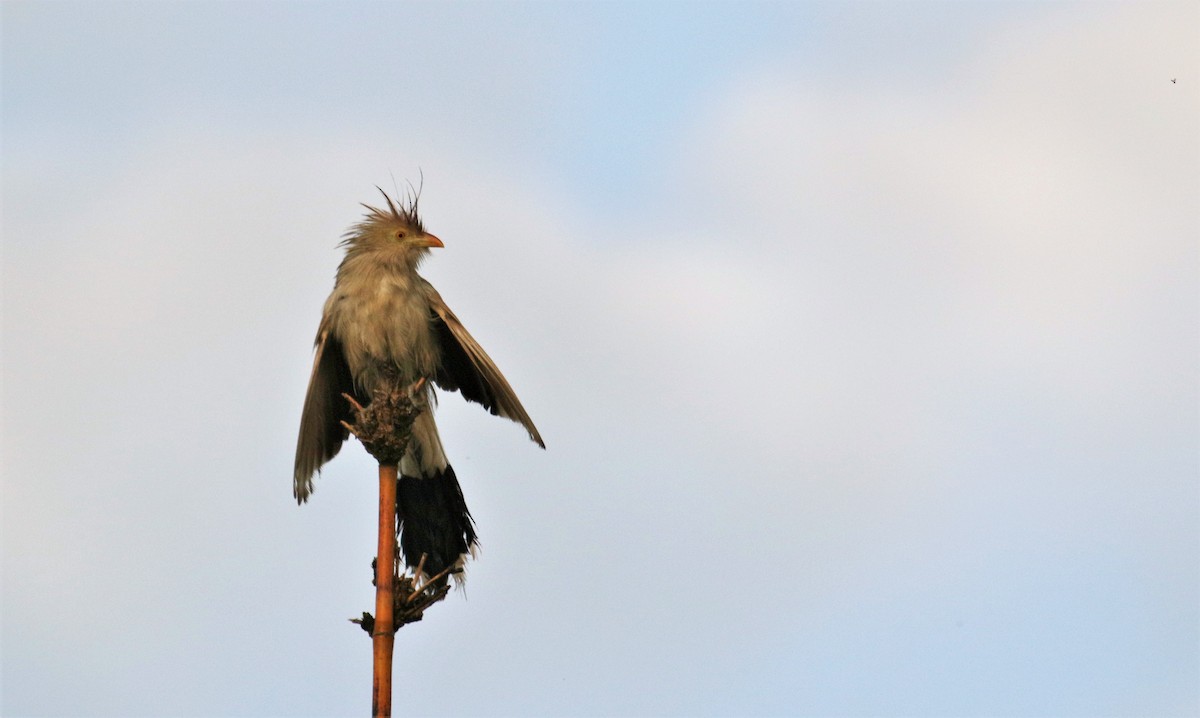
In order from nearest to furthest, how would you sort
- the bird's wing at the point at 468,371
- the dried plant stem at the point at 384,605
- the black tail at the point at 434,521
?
the dried plant stem at the point at 384,605, the bird's wing at the point at 468,371, the black tail at the point at 434,521

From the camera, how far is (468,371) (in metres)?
9.04

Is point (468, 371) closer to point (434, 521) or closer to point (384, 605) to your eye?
point (434, 521)

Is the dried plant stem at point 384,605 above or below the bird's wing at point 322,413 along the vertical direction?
below

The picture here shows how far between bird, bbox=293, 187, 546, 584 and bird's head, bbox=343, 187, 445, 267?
0.31 ft

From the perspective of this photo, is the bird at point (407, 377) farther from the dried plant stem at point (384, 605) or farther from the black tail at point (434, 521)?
the dried plant stem at point (384, 605)

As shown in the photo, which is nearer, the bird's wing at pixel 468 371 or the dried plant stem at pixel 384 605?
the dried plant stem at pixel 384 605

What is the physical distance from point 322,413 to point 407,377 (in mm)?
572

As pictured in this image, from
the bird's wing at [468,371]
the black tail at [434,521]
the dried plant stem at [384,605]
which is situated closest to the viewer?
the dried plant stem at [384,605]

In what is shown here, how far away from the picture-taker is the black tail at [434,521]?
335 inches

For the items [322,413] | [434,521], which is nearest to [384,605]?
[434,521]

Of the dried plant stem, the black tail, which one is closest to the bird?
the black tail

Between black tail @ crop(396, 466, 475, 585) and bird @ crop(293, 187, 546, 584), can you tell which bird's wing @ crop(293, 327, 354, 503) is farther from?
black tail @ crop(396, 466, 475, 585)

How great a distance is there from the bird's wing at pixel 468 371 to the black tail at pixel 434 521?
1.92 feet

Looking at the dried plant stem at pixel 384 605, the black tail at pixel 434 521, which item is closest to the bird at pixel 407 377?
the black tail at pixel 434 521
